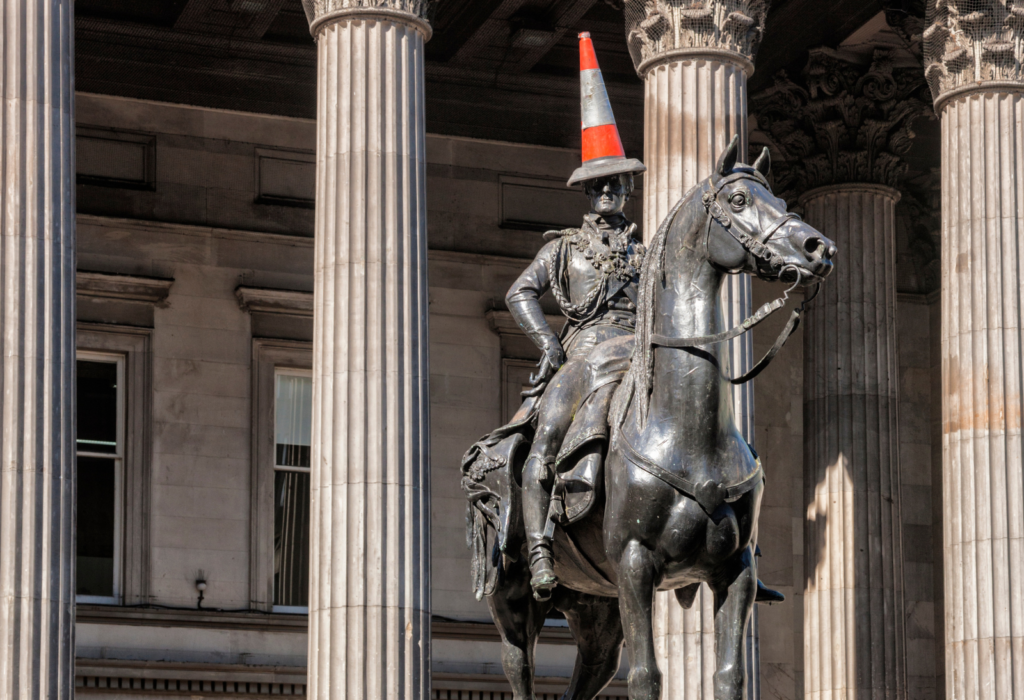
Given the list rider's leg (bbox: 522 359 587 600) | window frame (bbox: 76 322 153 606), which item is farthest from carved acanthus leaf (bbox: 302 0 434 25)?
rider's leg (bbox: 522 359 587 600)

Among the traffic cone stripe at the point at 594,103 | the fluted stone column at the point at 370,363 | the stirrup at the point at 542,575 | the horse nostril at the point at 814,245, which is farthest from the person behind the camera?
the fluted stone column at the point at 370,363

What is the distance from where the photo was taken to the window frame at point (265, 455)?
104 ft

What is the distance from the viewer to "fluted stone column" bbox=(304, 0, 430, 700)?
72.7 ft

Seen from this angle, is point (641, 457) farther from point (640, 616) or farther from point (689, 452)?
point (640, 616)

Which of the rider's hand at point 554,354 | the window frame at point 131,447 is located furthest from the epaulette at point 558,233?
the window frame at point 131,447

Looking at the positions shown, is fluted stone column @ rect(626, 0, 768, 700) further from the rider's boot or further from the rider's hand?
the rider's boot

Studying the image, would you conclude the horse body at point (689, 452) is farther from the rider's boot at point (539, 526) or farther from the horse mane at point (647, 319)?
the rider's boot at point (539, 526)

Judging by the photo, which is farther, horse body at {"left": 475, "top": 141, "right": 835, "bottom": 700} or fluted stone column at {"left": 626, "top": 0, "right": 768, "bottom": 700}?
fluted stone column at {"left": 626, "top": 0, "right": 768, "bottom": 700}

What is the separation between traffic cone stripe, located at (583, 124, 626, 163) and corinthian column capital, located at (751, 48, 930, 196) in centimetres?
1953

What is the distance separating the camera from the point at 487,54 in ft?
112

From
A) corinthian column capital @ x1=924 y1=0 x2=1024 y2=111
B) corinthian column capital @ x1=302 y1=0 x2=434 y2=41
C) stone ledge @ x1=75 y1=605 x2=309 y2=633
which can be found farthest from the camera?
stone ledge @ x1=75 y1=605 x2=309 y2=633

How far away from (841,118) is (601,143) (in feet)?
65.9

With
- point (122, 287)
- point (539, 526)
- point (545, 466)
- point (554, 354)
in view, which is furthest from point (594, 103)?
point (122, 287)

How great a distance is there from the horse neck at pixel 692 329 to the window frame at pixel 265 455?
21.1m
